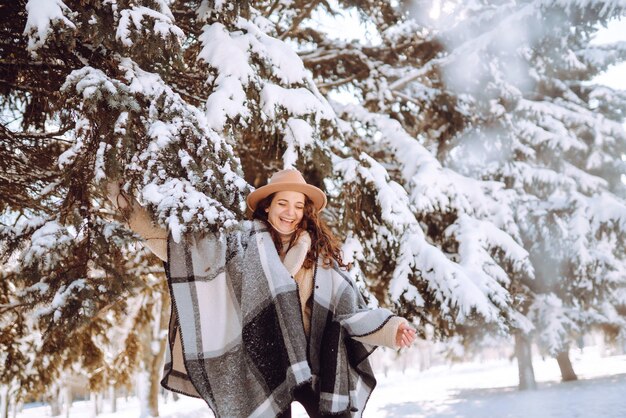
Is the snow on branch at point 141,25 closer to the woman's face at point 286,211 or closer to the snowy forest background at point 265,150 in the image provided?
the snowy forest background at point 265,150

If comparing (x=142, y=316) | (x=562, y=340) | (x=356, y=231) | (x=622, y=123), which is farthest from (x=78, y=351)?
(x=622, y=123)

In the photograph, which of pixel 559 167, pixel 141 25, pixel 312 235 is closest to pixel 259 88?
pixel 141 25

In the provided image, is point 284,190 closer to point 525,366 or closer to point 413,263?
point 413,263

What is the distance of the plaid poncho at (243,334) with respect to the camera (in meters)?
2.23

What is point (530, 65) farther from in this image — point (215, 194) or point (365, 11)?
point (215, 194)

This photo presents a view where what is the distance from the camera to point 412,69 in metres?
7.09

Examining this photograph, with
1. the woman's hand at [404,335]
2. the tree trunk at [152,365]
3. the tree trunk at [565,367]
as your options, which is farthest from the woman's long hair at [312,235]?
the tree trunk at [565,367]

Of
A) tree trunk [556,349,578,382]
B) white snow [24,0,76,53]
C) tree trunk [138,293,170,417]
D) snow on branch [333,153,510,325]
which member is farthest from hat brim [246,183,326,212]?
tree trunk [556,349,578,382]

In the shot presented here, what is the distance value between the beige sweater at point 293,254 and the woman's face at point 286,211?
11 centimetres

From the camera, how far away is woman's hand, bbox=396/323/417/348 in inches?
91.1

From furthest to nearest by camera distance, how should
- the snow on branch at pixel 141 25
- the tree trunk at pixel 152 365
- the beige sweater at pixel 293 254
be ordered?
the tree trunk at pixel 152 365
the snow on branch at pixel 141 25
the beige sweater at pixel 293 254

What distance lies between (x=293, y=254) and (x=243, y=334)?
0.47 metres

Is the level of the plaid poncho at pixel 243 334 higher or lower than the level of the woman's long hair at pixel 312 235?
lower

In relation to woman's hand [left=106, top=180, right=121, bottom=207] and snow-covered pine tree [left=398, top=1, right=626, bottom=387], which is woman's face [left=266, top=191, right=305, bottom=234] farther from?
snow-covered pine tree [left=398, top=1, right=626, bottom=387]
